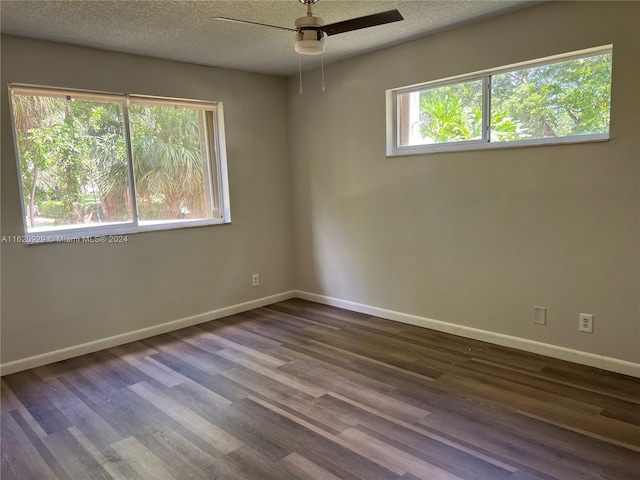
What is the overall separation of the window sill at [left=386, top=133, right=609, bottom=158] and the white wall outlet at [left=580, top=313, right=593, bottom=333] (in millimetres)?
1163

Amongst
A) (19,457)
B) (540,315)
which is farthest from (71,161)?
(540,315)

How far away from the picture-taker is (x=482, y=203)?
337 cm

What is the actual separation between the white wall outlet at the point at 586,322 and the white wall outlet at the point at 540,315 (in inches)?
9.3

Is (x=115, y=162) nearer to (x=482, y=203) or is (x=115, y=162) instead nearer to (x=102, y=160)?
(x=102, y=160)

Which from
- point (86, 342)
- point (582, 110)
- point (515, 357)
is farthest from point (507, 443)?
point (86, 342)

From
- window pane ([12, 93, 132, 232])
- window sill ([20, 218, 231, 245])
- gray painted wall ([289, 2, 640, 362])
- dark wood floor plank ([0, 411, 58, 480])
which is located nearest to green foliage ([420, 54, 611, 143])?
gray painted wall ([289, 2, 640, 362])

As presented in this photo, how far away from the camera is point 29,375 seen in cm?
316

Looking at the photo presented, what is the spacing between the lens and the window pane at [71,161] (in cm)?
327

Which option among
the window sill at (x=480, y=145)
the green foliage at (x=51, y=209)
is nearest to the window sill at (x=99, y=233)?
the green foliage at (x=51, y=209)

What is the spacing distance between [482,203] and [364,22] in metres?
1.74

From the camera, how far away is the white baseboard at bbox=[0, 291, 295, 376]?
3.25 metres

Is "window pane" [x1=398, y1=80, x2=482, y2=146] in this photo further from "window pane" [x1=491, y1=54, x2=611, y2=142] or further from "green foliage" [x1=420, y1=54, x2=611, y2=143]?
"window pane" [x1=491, y1=54, x2=611, y2=142]

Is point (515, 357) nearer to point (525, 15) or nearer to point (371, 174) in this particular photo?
point (371, 174)

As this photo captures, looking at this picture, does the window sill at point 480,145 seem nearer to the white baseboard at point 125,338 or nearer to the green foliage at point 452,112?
the green foliage at point 452,112
